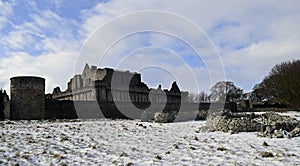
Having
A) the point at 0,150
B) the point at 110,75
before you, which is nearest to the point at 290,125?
the point at 0,150

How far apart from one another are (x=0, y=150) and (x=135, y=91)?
33.9 metres

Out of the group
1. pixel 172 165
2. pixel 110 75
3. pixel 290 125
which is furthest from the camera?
pixel 110 75

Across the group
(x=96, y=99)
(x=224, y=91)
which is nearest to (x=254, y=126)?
(x=96, y=99)

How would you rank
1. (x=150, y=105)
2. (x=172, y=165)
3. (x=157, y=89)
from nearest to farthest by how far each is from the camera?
1. (x=172, y=165)
2. (x=150, y=105)
3. (x=157, y=89)

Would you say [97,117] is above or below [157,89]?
below

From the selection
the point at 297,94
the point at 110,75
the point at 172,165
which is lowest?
the point at 172,165

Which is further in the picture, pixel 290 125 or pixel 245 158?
pixel 290 125

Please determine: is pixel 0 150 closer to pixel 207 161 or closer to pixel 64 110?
pixel 207 161

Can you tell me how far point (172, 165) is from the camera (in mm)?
9109

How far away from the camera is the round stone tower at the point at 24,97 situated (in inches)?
908

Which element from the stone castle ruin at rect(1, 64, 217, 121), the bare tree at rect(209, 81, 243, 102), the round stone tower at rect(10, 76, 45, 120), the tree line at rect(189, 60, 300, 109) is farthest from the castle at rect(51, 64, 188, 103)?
the bare tree at rect(209, 81, 243, 102)

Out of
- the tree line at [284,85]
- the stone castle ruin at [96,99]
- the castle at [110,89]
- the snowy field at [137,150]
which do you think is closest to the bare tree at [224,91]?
the tree line at [284,85]

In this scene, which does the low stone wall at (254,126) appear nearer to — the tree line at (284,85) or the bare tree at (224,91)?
the tree line at (284,85)

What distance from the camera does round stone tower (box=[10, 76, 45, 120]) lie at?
23062 mm
